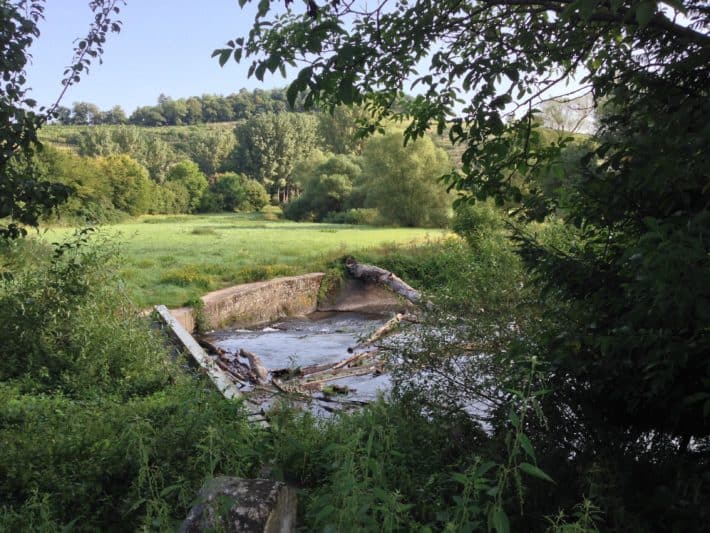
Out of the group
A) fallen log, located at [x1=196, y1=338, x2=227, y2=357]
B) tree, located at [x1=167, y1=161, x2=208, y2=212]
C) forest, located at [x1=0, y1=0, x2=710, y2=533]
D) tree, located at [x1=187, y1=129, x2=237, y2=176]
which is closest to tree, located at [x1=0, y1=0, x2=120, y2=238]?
forest, located at [x1=0, y1=0, x2=710, y2=533]

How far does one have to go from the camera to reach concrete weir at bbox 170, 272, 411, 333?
17.0 meters

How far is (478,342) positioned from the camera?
6.48 m

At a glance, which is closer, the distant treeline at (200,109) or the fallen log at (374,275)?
the fallen log at (374,275)

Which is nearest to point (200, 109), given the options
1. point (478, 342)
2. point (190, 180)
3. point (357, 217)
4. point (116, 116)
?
point (116, 116)

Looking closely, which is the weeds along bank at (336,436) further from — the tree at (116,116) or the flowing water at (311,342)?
the tree at (116,116)

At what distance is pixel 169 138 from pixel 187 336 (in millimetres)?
134765

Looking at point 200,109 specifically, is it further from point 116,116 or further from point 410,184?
point 410,184

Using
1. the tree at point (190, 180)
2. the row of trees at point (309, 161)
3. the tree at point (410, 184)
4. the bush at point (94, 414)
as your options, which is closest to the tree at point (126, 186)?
the row of trees at point (309, 161)

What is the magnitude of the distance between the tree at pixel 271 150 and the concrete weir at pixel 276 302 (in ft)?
239

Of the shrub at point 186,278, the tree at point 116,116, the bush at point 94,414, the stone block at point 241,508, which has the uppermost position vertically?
the tree at point 116,116

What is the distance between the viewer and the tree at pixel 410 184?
146ft

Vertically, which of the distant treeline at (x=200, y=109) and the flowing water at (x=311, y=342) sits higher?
the distant treeline at (x=200, y=109)

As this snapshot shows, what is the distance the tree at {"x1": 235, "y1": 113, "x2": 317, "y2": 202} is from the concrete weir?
72957mm

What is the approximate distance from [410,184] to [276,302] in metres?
26.8
